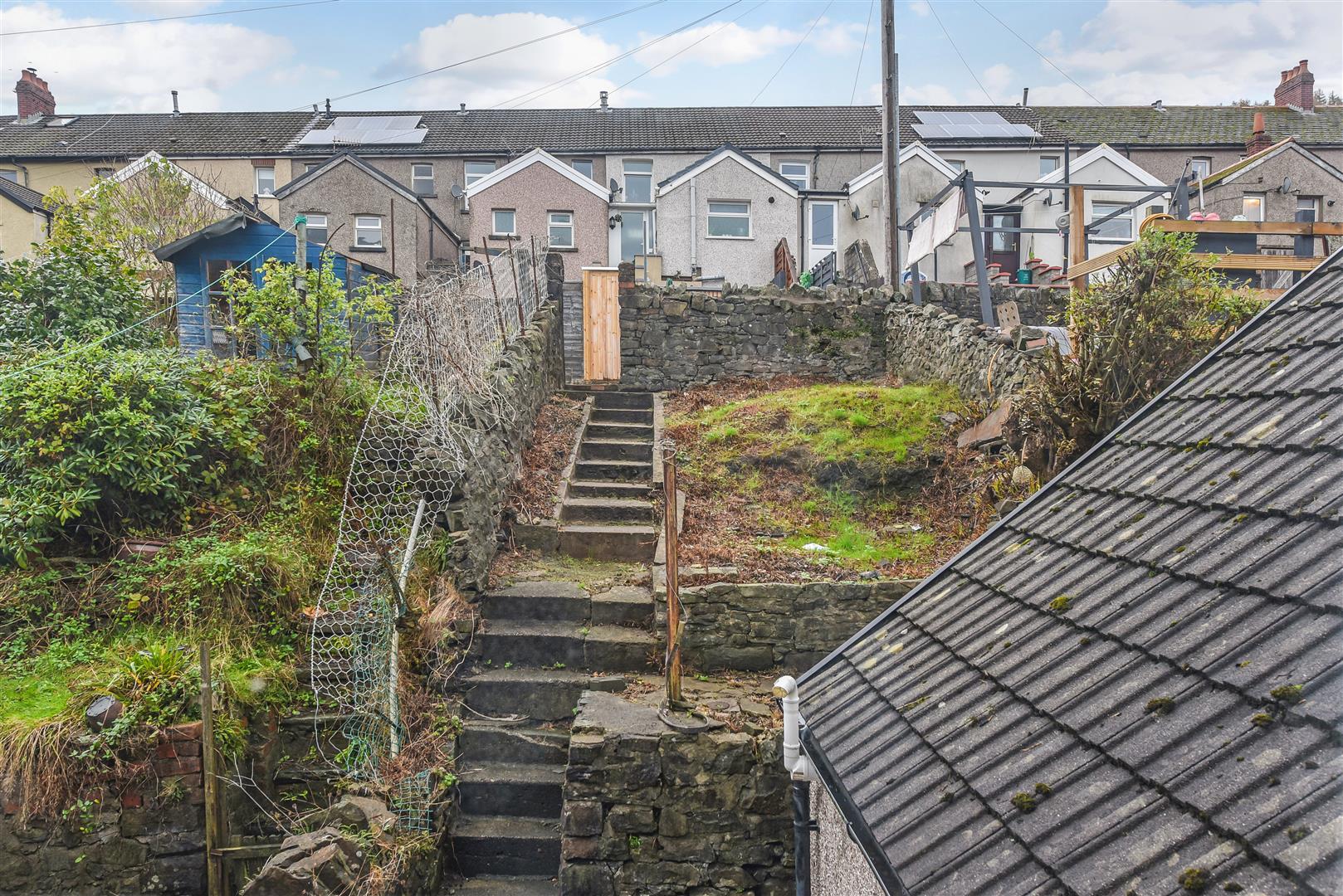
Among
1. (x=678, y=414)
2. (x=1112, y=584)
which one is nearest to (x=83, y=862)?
(x=1112, y=584)

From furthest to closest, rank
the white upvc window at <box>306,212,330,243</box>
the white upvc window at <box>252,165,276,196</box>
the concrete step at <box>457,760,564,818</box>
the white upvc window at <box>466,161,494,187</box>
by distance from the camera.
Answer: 1. the white upvc window at <box>252,165,276,196</box>
2. the white upvc window at <box>466,161,494,187</box>
3. the white upvc window at <box>306,212,330,243</box>
4. the concrete step at <box>457,760,564,818</box>

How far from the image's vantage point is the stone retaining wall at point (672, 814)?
603 cm

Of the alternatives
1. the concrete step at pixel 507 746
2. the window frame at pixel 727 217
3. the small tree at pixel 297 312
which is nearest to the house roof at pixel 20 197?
the window frame at pixel 727 217

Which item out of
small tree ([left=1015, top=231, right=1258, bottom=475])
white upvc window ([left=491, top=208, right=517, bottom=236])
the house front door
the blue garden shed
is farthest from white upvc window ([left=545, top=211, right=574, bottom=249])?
small tree ([left=1015, top=231, right=1258, bottom=475])

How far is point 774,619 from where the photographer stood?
7824 mm

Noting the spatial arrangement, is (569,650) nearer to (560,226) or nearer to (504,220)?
(560,226)

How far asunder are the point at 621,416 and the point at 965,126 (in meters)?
24.3

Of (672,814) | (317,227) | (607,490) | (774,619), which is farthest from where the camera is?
(317,227)

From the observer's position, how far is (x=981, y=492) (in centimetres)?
920

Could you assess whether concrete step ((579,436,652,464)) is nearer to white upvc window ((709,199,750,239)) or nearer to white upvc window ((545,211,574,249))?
white upvc window ((709,199,750,239))

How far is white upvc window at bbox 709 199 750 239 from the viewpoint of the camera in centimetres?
2594

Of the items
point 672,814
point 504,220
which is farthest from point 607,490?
point 504,220

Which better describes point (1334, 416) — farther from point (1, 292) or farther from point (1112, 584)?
point (1, 292)

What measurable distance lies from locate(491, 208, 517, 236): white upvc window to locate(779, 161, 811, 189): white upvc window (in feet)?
30.7
